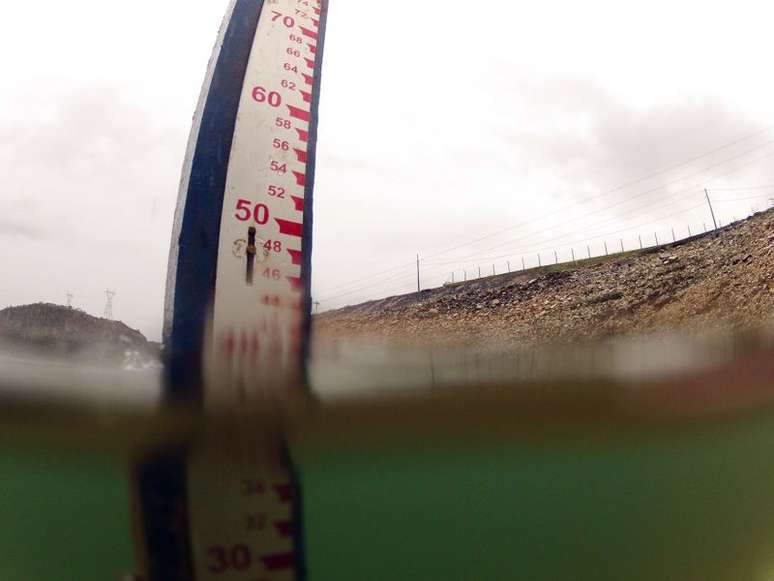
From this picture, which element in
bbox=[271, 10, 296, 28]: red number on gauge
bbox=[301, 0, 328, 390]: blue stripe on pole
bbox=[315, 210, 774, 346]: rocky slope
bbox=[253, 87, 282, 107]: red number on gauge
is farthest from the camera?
bbox=[315, 210, 774, 346]: rocky slope

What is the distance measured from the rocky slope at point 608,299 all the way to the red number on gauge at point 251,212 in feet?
21.9

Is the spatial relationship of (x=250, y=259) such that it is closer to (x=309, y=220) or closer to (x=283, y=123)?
(x=309, y=220)

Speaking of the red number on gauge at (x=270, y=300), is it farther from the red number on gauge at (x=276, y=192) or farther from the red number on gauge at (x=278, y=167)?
the red number on gauge at (x=278, y=167)

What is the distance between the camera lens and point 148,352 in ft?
10.0

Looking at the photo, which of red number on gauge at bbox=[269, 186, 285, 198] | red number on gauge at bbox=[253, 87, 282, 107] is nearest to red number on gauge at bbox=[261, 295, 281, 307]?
red number on gauge at bbox=[269, 186, 285, 198]

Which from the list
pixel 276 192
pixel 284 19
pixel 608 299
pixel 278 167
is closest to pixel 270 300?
pixel 276 192

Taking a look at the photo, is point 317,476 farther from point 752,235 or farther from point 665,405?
point 752,235

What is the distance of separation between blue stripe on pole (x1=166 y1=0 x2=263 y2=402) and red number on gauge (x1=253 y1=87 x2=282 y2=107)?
0.13 metres

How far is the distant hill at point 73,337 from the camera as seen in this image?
2.98 meters

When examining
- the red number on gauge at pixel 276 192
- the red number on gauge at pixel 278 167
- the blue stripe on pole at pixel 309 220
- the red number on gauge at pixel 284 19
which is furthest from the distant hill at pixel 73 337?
the red number on gauge at pixel 284 19

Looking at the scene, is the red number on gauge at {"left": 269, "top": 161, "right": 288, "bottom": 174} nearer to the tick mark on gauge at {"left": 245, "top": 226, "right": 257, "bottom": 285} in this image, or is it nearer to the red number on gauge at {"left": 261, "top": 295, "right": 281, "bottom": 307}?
the tick mark on gauge at {"left": 245, "top": 226, "right": 257, "bottom": 285}

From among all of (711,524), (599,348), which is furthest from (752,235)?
(599,348)

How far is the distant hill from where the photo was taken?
2.98 metres

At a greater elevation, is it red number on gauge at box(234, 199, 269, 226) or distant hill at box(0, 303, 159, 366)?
red number on gauge at box(234, 199, 269, 226)
